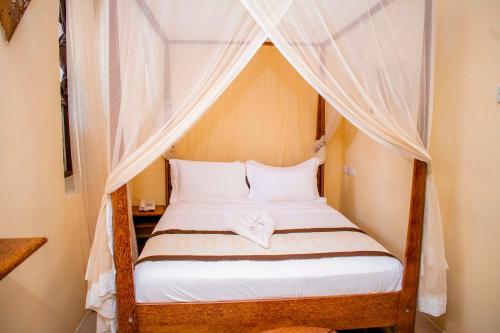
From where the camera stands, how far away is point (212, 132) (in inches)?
129


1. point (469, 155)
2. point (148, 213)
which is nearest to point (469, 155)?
point (469, 155)

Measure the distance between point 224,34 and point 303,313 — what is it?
1.51 meters

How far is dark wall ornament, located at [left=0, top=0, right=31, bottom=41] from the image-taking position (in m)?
1.28

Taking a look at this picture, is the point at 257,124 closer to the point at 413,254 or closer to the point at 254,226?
the point at 254,226

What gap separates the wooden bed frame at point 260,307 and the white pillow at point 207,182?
1312 mm

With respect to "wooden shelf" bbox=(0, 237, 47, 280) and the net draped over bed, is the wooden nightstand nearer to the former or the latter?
the net draped over bed

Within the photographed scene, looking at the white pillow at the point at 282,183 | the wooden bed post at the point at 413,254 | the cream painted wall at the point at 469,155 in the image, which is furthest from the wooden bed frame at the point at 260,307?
the white pillow at the point at 282,183

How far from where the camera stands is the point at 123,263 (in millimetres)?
1615

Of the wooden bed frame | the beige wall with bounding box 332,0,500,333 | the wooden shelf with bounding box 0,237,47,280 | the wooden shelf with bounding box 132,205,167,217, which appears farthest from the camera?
the wooden shelf with bounding box 132,205,167,217

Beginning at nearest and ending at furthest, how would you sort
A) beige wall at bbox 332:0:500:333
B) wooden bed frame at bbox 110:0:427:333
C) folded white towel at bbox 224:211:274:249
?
1. wooden bed frame at bbox 110:0:427:333
2. beige wall at bbox 332:0:500:333
3. folded white towel at bbox 224:211:274:249

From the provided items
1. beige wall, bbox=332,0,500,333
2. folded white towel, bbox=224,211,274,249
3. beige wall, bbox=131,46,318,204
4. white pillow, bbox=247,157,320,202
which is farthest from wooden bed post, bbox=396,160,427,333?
beige wall, bbox=131,46,318,204

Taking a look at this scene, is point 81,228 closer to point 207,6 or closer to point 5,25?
point 5,25

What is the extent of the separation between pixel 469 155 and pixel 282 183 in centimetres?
151

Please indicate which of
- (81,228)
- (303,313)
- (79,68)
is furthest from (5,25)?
(303,313)
